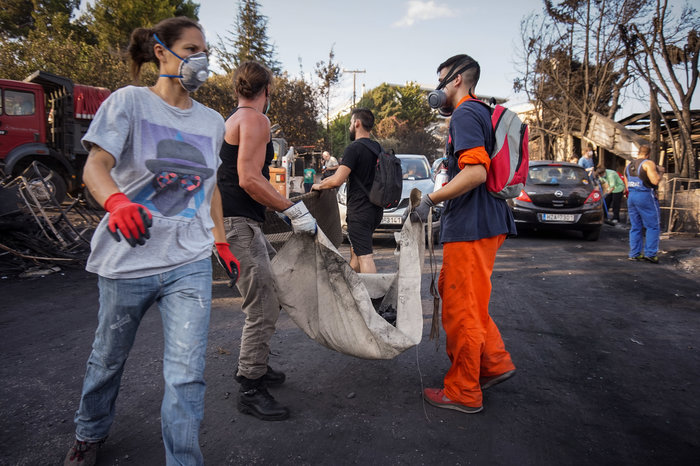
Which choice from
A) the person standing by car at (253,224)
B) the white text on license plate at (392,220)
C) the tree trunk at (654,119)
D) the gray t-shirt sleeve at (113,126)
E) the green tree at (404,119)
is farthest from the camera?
the green tree at (404,119)

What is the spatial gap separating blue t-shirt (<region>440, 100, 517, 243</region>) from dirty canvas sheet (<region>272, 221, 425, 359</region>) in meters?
0.24

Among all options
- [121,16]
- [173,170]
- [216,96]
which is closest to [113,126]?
[173,170]

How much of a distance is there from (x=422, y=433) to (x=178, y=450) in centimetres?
129

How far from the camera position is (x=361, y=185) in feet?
13.3

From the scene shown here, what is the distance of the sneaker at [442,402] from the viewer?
2.62 m

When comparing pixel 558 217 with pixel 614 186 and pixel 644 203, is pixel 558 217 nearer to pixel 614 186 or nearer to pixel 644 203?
pixel 644 203

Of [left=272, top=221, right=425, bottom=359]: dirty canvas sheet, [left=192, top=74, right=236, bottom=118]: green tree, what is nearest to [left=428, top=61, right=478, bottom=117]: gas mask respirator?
[left=272, top=221, right=425, bottom=359]: dirty canvas sheet

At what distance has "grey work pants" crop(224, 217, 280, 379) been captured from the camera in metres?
2.60

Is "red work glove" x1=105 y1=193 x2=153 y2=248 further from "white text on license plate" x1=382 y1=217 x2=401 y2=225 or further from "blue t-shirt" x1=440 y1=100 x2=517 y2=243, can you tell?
"white text on license plate" x1=382 y1=217 x2=401 y2=225

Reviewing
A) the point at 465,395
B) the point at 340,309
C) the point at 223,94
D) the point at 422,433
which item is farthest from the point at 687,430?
the point at 223,94

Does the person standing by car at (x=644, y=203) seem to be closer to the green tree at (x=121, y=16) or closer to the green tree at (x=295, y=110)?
the green tree at (x=295, y=110)

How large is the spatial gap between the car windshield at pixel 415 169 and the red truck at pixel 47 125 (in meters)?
8.06

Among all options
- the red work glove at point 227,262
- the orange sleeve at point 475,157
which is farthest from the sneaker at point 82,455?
the orange sleeve at point 475,157

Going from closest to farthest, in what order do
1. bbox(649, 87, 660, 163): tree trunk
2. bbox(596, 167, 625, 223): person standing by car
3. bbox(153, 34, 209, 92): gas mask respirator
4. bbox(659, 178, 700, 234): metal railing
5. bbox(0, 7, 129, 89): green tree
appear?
bbox(153, 34, 209, 92): gas mask respirator → bbox(659, 178, 700, 234): metal railing → bbox(649, 87, 660, 163): tree trunk → bbox(596, 167, 625, 223): person standing by car → bbox(0, 7, 129, 89): green tree
